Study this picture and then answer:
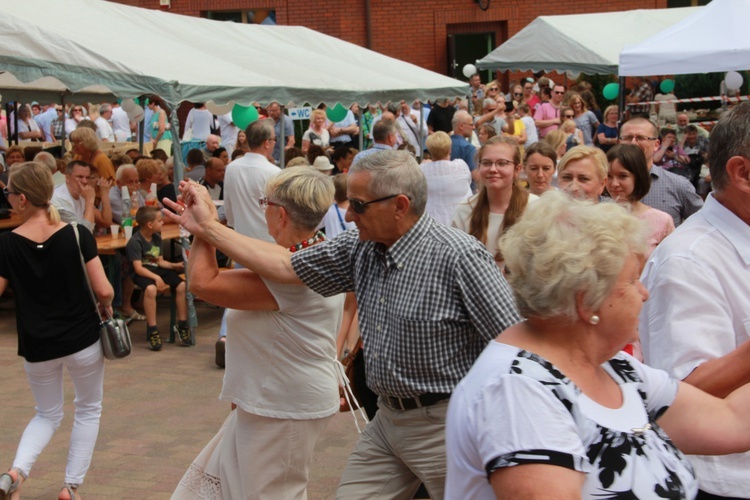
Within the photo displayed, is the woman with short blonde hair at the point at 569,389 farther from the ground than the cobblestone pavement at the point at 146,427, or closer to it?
farther from the ground

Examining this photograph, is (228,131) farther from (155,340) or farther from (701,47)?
(701,47)

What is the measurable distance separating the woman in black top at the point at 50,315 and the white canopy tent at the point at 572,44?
13.0m

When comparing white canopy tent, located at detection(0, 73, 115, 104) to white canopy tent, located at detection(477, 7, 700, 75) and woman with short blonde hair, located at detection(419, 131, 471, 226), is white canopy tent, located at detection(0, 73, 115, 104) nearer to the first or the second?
A: woman with short blonde hair, located at detection(419, 131, 471, 226)

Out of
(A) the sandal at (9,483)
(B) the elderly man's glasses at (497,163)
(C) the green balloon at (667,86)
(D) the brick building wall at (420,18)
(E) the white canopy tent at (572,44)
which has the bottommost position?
(A) the sandal at (9,483)

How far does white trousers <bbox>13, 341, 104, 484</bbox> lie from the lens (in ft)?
17.7

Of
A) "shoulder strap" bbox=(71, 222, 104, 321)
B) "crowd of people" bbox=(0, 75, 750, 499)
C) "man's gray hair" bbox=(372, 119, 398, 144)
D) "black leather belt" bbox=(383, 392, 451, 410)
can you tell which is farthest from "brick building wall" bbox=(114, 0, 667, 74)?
"black leather belt" bbox=(383, 392, 451, 410)

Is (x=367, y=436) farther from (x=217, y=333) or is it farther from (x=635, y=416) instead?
(x=217, y=333)

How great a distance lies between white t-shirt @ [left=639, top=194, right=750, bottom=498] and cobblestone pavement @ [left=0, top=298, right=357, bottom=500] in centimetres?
333

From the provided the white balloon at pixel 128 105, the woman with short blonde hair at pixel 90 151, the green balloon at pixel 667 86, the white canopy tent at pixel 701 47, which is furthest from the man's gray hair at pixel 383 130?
the green balloon at pixel 667 86

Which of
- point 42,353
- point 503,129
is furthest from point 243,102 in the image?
point 503,129

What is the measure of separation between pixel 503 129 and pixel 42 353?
12.6m

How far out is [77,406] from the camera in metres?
5.52

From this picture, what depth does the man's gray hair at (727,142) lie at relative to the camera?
2594 millimetres

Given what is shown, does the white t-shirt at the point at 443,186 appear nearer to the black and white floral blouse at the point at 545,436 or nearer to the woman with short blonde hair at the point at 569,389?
the woman with short blonde hair at the point at 569,389
